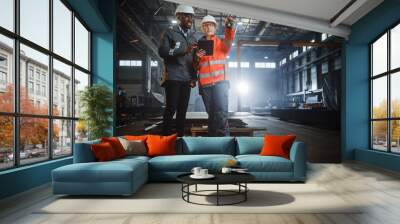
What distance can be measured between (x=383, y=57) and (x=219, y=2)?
371 cm

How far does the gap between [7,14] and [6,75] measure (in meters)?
0.75

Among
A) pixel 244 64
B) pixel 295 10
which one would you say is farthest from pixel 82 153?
pixel 295 10

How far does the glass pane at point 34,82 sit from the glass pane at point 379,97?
6.60m

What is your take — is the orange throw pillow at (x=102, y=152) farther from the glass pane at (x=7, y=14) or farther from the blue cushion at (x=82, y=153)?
the glass pane at (x=7, y=14)

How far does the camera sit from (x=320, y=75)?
7844 millimetres

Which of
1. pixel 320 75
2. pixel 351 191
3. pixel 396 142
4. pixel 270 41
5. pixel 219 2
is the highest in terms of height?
pixel 219 2

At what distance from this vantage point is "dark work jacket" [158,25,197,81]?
7.07m

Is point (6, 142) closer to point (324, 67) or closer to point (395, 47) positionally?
→ point (324, 67)

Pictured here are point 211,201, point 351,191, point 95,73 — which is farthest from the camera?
point 95,73

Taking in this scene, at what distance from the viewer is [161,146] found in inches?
225

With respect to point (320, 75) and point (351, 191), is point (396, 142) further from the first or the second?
point (351, 191)

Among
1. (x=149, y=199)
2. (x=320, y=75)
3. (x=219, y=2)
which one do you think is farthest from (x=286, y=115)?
(x=149, y=199)

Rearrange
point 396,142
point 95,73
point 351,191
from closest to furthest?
point 351,191 → point 396,142 → point 95,73

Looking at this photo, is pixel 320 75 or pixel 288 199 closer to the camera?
pixel 288 199
